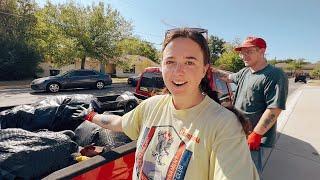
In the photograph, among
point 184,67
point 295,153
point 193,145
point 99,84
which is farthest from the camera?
point 99,84

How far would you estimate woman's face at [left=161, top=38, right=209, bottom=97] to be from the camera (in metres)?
1.61

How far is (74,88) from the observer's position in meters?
21.8

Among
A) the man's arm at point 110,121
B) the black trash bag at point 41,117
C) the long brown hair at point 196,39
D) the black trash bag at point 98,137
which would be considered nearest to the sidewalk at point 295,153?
the black trash bag at point 98,137

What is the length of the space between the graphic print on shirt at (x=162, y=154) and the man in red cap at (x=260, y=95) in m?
1.97

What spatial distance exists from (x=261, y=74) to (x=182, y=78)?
89.5 inches

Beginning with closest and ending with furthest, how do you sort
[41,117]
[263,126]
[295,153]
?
[263,126] < [41,117] < [295,153]

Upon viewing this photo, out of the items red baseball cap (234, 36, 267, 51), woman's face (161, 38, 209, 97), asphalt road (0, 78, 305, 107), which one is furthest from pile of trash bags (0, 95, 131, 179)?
asphalt road (0, 78, 305, 107)

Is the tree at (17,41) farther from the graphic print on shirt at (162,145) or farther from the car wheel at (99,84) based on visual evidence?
the graphic print on shirt at (162,145)

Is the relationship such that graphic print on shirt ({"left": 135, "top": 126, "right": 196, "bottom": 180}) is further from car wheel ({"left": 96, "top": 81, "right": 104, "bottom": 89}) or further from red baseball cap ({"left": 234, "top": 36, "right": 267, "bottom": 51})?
car wheel ({"left": 96, "top": 81, "right": 104, "bottom": 89})

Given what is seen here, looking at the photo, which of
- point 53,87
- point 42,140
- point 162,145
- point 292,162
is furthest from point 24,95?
point 162,145

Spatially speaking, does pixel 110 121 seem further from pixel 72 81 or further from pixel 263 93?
pixel 72 81

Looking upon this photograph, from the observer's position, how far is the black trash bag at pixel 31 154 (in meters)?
2.10

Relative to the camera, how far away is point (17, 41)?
1180 inches

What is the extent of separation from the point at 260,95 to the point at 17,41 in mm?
30124
